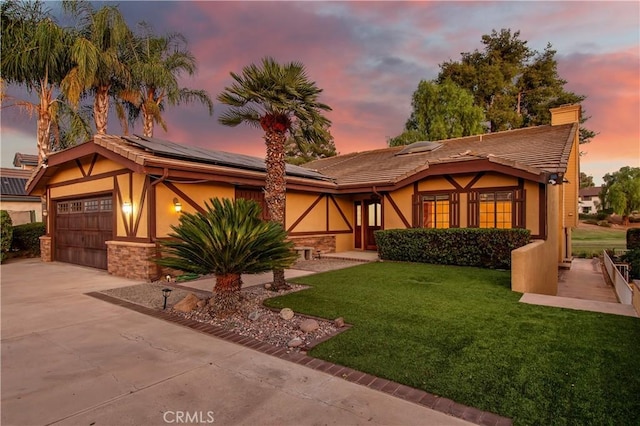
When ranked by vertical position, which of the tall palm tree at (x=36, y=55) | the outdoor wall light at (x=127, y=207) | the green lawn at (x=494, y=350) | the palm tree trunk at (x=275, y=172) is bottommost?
the green lawn at (x=494, y=350)

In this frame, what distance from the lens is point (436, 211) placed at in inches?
457

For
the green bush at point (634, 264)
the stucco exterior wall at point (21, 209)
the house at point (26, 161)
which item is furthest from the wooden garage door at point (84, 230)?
the green bush at point (634, 264)

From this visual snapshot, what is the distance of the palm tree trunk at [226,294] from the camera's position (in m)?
5.44

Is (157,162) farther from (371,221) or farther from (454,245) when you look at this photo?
(371,221)

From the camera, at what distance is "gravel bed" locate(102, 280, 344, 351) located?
446 cm

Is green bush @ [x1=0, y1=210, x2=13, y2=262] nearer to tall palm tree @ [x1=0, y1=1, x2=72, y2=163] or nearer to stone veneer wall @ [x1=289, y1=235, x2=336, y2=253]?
tall palm tree @ [x1=0, y1=1, x2=72, y2=163]

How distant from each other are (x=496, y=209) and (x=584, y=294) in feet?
10.6

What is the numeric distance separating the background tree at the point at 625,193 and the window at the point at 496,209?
156 ft

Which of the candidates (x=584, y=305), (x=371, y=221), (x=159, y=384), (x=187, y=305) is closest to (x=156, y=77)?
(x=371, y=221)

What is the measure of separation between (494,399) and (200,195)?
892 centimetres

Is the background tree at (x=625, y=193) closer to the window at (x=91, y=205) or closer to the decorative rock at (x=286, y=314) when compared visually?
the decorative rock at (x=286, y=314)

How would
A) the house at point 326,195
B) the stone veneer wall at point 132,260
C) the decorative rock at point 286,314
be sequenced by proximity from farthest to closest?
the house at point 326,195, the stone veneer wall at point 132,260, the decorative rock at point 286,314

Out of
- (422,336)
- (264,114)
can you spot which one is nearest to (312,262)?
(264,114)

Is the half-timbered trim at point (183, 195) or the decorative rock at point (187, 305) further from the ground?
the half-timbered trim at point (183, 195)
